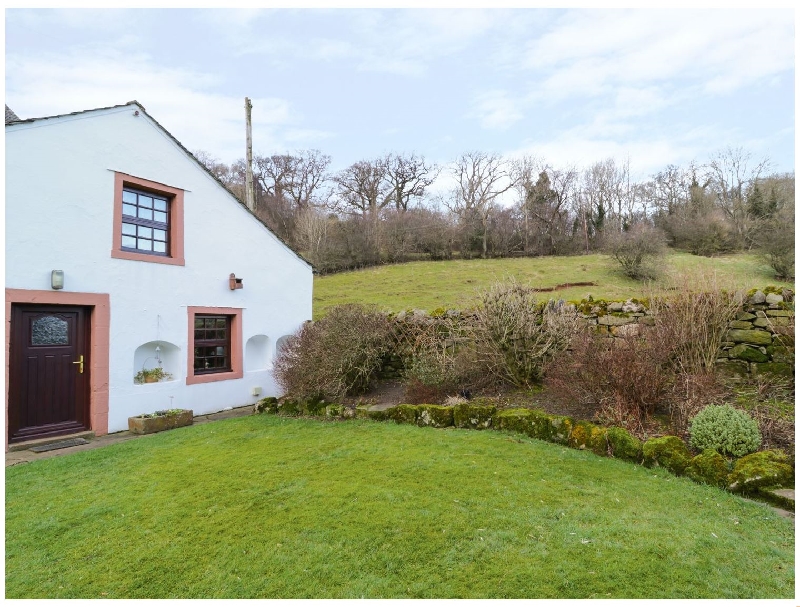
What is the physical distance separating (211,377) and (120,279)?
2741mm

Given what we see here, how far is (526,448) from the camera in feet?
18.1

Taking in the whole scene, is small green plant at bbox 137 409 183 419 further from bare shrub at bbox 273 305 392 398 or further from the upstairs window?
the upstairs window

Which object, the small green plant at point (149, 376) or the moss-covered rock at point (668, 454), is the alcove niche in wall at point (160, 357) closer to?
the small green plant at point (149, 376)

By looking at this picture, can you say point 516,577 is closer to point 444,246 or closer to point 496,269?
point 496,269

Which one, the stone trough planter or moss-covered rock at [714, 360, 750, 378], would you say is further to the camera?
the stone trough planter

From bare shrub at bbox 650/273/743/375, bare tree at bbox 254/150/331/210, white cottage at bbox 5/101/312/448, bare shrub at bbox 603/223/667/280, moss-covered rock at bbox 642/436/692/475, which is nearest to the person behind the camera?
moss-covered rock at bbox 642/436/692/475

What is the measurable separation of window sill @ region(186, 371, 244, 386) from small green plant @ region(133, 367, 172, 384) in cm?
49

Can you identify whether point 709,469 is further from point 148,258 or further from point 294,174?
point 294,174

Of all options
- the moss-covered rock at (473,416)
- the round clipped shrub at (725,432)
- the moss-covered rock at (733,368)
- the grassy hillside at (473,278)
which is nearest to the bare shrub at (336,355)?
the moss-covered rock at (473,416)

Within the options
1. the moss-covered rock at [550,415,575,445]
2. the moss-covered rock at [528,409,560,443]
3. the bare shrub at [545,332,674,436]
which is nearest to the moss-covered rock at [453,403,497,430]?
the moss-covered rock at [528,409,560,443]

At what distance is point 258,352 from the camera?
37.1 feet

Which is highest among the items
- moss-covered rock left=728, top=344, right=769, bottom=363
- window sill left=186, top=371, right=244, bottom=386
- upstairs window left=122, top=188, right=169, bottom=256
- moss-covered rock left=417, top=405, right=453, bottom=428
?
upstairs window left=122, top=188, right=169, bottom=256

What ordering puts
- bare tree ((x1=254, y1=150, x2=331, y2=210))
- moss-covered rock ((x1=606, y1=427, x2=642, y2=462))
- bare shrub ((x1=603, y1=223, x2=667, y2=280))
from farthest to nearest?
bare tree ((x1=254, y1=150, x2=331, y2=210)), bare shrub ((x1=603, y1=223, x2=667, y2=280)), moss-covered rock ((x1=606, y1=427, x2=642, y2=462))

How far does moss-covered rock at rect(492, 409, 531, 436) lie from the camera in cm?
621
